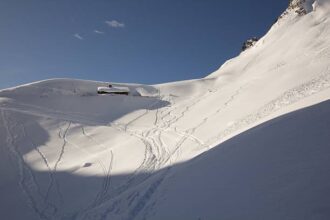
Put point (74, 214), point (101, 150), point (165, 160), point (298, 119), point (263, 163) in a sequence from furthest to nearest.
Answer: point (101, 150), point (165, 160), point (74, 214), point (298, 119), point (263, 163)

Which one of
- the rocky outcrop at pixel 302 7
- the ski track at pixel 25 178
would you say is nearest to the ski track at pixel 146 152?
the ski track at pixel 25 178

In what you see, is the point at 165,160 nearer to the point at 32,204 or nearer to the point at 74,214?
the point at 74,214

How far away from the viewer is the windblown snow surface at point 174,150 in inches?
280

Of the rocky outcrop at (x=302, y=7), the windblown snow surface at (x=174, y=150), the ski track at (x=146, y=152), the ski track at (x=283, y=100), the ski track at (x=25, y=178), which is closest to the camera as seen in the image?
the windblown snow surface at (x=174, y=150)

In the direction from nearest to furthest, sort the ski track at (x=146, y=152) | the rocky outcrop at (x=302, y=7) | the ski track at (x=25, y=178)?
1. the ski track at (x=146, y=152)
2. the ski track at (x=25, y=178)
3. the rocky outcrop at (x=302, y=7)

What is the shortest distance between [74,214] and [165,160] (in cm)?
562

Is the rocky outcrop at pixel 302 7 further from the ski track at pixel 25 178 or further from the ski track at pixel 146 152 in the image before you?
the ski track at pixel 25 178

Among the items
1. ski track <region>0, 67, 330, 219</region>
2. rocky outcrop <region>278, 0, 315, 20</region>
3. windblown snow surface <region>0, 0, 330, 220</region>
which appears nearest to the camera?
windblown snow surface <region>0, 0, 330, 220</region>

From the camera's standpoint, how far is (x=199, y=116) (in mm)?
26766

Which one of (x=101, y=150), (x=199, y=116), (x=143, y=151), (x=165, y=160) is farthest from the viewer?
(x=199, y=116)

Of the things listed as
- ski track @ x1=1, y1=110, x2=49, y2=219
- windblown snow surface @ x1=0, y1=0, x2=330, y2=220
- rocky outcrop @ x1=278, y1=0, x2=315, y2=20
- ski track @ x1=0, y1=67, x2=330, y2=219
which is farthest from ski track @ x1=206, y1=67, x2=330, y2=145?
rocky outcrop @ x1=278, y1=0, x2=315, y2=20

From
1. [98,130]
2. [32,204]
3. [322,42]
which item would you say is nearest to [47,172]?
[32,204]

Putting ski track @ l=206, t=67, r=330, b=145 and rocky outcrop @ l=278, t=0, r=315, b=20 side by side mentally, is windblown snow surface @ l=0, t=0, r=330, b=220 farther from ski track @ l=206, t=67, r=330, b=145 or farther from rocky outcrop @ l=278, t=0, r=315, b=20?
rocky outcrop @ l=278, t=0, r=315, b=20

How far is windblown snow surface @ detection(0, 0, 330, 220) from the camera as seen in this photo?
7.11m
